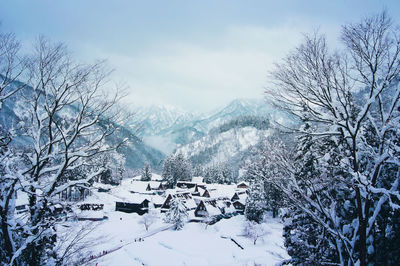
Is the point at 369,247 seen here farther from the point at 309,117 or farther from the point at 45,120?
the point at 45,120

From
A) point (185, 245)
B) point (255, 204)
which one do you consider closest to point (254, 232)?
point (255, 204)

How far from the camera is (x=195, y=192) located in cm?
6325

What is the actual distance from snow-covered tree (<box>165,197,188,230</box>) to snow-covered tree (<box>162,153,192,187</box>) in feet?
134

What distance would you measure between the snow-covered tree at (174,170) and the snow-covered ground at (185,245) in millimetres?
37401

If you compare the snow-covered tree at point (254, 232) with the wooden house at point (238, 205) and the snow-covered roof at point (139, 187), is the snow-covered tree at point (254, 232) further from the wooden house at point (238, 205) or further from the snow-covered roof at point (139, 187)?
the snow-covered roof at point (139, 187)

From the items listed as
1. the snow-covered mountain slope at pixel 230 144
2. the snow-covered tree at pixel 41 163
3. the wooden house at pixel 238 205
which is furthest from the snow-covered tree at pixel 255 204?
the snow-covered mountain slope at pixel 230 144

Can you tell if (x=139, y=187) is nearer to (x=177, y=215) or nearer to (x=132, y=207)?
(x=132, y=207)

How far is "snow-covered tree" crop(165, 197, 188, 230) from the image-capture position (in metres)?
32.0

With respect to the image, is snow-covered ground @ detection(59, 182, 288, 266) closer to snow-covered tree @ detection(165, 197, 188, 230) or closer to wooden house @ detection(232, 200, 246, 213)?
snow-covered tree @ detection(165, 197, 188, 230)

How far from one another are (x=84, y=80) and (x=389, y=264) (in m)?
9.46

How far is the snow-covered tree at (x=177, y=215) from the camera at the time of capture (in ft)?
105

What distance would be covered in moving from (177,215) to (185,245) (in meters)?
6.79

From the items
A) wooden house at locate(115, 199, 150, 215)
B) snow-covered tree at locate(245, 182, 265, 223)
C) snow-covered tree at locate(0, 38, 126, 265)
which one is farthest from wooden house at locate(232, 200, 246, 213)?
snow-covered tree at locate(0, 38, 126, 265)

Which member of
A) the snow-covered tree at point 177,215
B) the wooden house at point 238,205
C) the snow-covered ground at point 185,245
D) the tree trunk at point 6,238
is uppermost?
the tree trunk at point 6,238
